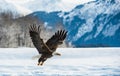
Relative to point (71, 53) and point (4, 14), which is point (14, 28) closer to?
point (4, 14)

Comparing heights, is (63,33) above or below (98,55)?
below

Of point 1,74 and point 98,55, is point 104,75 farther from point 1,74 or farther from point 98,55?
point 98,55

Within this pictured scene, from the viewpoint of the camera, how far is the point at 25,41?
173ft

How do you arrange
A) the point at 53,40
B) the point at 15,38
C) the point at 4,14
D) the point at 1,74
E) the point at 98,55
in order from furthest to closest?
the point at 4,14 → the point at 15,38 → the point at 98,55 → the point at 1,74 → the point at 53,40

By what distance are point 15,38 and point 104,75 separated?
3518 cm

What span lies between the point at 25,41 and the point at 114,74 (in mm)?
35665

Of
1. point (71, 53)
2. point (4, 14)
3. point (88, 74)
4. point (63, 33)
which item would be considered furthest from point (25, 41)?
point (63, 33)

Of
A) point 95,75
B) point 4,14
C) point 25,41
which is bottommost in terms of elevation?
point 95,75

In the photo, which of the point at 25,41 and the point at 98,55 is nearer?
the point at 98,55

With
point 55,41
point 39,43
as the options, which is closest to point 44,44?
point 39,43

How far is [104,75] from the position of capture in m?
17.9

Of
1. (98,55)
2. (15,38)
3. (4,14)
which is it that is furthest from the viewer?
(4,14)

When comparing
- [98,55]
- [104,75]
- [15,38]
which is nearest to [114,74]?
[104,75]

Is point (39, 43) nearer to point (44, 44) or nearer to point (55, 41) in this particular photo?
point (44, 44)
